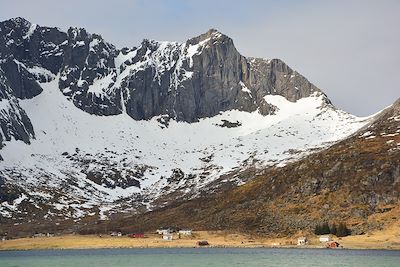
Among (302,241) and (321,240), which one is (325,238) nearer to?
(321,240)

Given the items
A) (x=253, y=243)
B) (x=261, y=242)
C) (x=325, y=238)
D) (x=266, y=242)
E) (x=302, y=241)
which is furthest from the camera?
(x=261, y=242)

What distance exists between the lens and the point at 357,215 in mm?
185375

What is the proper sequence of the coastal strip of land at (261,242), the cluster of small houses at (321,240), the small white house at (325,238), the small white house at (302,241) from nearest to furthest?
the coastal strip of land at (261,242) < the cluster of small houses at (321,240) < the small white house at (325,238) < the small white house at (302,241)

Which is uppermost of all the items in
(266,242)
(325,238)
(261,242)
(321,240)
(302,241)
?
(261,242)

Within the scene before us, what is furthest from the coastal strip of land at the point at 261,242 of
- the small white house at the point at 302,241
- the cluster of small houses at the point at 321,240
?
the small white house at the point at 302,241

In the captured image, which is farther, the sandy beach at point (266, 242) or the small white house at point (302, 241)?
the small white house at point (302, 241)

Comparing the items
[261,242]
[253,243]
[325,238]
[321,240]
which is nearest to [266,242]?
[261,242]

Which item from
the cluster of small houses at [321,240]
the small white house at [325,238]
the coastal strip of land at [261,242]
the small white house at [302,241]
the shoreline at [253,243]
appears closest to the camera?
the shoreline at [253,243]

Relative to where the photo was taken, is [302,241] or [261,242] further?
[261,242]

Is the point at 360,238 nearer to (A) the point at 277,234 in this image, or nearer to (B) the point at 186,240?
(A) the point at 277,234

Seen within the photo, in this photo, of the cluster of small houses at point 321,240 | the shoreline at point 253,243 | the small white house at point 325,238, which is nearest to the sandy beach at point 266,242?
the shoreline at point 253,243

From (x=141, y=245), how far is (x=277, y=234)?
43.7m

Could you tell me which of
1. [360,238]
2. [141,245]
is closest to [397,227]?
[360,238]

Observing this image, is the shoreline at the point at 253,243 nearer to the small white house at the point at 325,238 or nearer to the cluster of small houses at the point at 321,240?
the cluster of small houses at the point at 321,240
